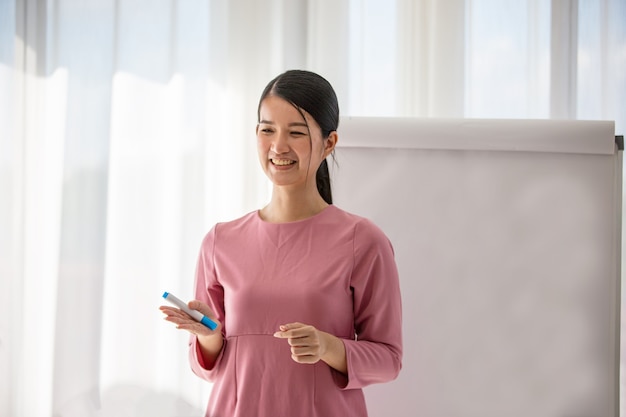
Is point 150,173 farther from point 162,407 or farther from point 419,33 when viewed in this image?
point 419,33

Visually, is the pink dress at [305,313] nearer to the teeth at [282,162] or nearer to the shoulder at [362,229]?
the shoulder at [362,229]

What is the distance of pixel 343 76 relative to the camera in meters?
2.13

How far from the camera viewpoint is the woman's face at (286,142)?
1228 mm

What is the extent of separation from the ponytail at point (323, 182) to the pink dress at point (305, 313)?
0.08m

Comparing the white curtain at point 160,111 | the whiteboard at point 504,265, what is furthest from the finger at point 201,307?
the white curtain at point 160,111

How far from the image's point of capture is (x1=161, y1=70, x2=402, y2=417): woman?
1.21m

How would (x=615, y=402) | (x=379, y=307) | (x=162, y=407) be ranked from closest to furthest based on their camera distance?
(x=379, y=307) < (x=615, y=402) < (x=162, y=407)

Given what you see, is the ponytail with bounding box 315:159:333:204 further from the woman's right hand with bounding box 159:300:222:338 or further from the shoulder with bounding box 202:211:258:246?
the woman's right hand with bounding box 159:300:222:338

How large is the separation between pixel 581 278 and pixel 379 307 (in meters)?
0.69

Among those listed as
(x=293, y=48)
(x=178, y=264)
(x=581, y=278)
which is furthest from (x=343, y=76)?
(x=581, y=278)

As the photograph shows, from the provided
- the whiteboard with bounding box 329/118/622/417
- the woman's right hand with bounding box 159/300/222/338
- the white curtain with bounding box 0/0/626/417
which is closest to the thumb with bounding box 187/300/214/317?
the woman's right hand with bounding box 159/300/222/338

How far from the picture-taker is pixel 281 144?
1227mm

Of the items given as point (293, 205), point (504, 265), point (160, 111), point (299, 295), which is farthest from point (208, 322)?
point (160, 111)

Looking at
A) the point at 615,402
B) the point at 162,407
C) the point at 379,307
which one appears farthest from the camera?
the point at 162,407
